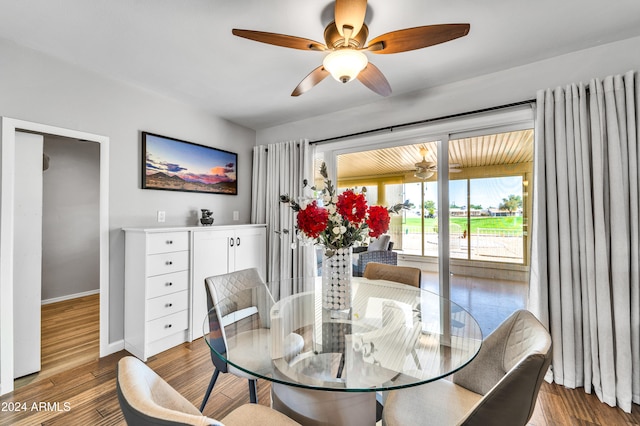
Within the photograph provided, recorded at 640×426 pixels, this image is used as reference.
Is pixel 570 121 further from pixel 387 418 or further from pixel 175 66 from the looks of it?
pixel 175 66

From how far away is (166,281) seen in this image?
8.50ft

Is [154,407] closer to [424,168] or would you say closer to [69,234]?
[424,168]

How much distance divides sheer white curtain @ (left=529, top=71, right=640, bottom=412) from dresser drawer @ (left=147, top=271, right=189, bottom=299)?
3098mm

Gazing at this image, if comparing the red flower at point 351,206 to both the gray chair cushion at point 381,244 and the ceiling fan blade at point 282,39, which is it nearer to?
the ceiling fan blade at point 282,39

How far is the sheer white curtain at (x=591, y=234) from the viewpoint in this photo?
188 centimetres

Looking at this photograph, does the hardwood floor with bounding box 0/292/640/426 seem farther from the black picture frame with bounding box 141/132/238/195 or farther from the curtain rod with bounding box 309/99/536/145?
the curtain rod with bounding box 309/99/536/145

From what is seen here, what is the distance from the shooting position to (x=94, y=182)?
4.18m

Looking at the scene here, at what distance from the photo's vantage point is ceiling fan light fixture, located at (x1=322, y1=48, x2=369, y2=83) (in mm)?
1569

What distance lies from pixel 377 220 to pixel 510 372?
88 centimetres

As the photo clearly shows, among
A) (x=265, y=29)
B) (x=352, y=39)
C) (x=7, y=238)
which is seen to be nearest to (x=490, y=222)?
(x=352, y=39)

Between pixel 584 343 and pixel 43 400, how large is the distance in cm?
386

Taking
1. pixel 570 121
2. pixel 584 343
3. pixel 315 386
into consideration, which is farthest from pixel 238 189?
pixel 584 343

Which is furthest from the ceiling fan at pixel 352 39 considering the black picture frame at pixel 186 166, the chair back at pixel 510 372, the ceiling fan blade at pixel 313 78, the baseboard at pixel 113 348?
the baseboard at pixel 113 348

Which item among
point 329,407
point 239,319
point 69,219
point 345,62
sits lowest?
point 329,407
